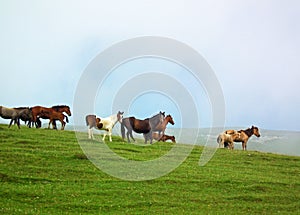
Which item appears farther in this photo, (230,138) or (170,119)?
(230,138)

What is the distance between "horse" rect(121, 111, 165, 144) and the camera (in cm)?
4059

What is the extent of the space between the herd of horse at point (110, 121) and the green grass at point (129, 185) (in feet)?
9.93

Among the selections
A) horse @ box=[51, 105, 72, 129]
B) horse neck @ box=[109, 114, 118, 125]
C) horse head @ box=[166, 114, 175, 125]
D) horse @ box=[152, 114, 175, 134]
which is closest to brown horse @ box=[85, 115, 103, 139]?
horse neck @ box=[109, 114, 118, 125]

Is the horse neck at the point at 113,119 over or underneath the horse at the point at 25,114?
underneath

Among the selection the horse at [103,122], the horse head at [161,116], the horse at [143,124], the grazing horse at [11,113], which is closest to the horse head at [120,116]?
the horse at [103,122]

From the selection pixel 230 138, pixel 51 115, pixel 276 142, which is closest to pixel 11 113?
pixel 51 115

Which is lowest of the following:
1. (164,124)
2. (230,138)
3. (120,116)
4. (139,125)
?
(230,138)

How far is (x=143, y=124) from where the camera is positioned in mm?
41406

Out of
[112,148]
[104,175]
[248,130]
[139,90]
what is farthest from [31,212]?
[248,130]

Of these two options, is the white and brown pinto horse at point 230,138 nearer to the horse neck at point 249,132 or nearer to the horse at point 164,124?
the horse neck at point 249,132

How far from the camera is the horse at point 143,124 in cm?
4059

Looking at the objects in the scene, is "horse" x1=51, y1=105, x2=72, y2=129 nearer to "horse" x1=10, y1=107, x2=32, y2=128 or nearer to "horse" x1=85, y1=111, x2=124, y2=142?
"horse" x1=10, y1=107, x2=32, y2=128

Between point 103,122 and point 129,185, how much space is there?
46.2ft

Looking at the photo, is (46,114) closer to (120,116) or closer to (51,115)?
(51,115)
